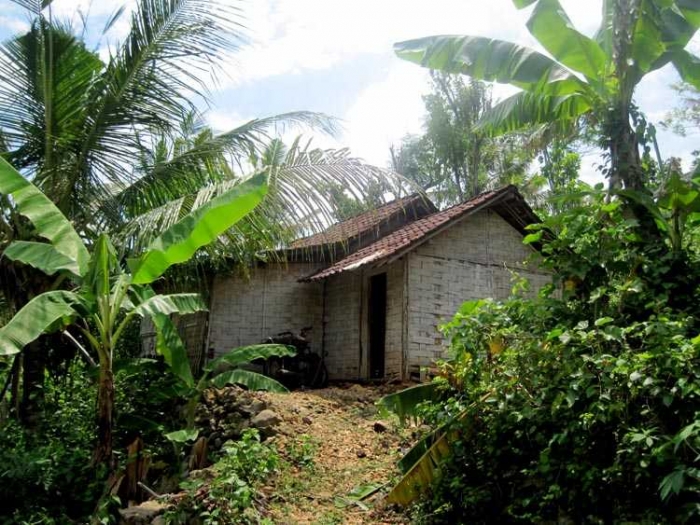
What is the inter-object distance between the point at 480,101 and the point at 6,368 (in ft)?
61.3

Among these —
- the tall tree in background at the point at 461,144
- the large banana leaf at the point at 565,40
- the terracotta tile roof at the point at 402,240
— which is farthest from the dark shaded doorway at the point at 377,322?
the tall tree in background at the point at 461,144

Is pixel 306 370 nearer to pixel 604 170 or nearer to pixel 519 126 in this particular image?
pixel 519 126

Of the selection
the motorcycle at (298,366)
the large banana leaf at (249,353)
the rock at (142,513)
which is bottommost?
the rock at (142,513)

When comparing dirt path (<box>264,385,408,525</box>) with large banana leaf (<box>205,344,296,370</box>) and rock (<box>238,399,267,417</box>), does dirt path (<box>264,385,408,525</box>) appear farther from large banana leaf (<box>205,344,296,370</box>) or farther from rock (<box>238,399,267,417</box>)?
large banana leaf (<box>205,344,296,370</box>)

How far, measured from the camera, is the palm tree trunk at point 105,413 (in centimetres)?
689

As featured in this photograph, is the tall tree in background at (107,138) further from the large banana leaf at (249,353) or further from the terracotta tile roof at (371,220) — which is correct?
the terracotta tile roof at (371,220)

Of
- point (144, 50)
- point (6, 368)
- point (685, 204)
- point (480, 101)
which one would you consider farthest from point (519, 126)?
point (480, 101)

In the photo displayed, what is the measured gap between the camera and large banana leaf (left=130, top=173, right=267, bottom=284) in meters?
6.62

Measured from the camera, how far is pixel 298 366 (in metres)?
12.0

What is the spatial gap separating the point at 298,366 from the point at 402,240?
2.93m

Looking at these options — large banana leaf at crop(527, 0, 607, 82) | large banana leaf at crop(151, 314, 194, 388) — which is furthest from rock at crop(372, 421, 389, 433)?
large banana leaf at crop(527, 0, 607, 82)

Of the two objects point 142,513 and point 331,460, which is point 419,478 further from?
point 142,513

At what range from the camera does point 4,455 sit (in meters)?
7.01

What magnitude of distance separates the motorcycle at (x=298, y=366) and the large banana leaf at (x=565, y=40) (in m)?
6.58
